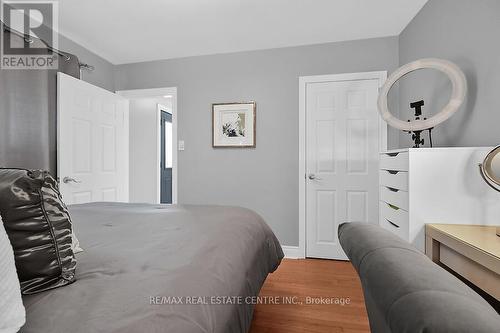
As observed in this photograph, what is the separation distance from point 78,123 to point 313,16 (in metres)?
2.63

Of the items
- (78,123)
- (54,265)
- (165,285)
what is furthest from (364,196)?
(78,123)

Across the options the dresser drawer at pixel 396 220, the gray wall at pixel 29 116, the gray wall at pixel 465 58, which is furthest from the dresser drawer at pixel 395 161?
the gray wall at pixel 29 116

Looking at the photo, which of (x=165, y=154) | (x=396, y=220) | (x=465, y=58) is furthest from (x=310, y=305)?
(x=165, y=154)

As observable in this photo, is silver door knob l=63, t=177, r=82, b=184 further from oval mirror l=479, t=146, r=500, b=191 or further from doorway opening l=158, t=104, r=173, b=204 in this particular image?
oval mirror l=479, t=146, r=500, b=191

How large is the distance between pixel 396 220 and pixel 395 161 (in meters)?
0.39

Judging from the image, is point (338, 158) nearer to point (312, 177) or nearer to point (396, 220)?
point (312, 177)

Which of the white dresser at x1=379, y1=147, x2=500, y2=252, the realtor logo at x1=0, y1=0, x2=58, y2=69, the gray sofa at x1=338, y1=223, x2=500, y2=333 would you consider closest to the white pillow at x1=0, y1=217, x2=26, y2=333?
the gray sofa at x1=338, y1=223, x2=500, y2=333

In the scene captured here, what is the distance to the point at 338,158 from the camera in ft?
9.96

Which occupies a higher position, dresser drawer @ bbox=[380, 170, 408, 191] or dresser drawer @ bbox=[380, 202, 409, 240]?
dresser drawer @ bbox=[380, 170, 408, 191]

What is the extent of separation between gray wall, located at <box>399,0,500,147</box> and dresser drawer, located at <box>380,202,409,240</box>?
2.16ft

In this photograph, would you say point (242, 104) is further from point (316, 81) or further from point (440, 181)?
point (440, 181)

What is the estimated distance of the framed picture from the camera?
128 inches

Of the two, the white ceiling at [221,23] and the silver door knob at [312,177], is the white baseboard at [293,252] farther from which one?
the white ceiling at [221,23]

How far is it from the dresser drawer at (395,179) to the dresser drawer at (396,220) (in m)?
0.15
